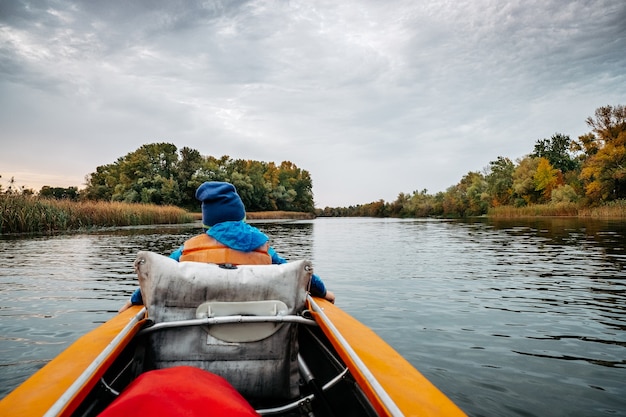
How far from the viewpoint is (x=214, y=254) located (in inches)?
102

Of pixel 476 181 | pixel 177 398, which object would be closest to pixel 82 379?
pixel 177 398

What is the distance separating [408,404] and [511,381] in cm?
208

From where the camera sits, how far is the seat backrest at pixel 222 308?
2109 millimetres

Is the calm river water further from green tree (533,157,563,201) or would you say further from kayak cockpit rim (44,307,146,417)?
green tree (533,157,563,201)

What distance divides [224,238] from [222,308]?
1.97 feet

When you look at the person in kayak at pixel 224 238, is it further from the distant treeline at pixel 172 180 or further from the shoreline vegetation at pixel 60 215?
the distant treeline at pixel 172 180

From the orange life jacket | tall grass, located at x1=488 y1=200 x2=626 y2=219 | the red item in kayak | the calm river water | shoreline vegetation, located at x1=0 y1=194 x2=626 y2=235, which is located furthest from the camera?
tall grass, located at x1=488 y1=200 x2=626 y2=219

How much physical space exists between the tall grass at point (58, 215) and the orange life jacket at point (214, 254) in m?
17.1

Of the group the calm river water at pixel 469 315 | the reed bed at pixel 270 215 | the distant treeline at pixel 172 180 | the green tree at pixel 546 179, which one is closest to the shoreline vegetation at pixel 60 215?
the calm river water at pixel 469 315

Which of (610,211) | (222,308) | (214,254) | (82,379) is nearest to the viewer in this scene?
(82,379)

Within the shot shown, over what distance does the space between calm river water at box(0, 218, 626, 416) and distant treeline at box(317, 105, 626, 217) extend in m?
29.0

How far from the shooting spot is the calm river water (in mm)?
3070

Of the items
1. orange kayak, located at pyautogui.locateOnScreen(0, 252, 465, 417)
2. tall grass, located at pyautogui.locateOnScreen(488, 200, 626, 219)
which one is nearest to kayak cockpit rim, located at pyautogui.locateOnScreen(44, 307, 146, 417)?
Result: orange kayak, located at pyautogui.locateOnScreen(0, 252, 465, 417)

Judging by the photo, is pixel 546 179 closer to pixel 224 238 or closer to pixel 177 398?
pixel 224 238
